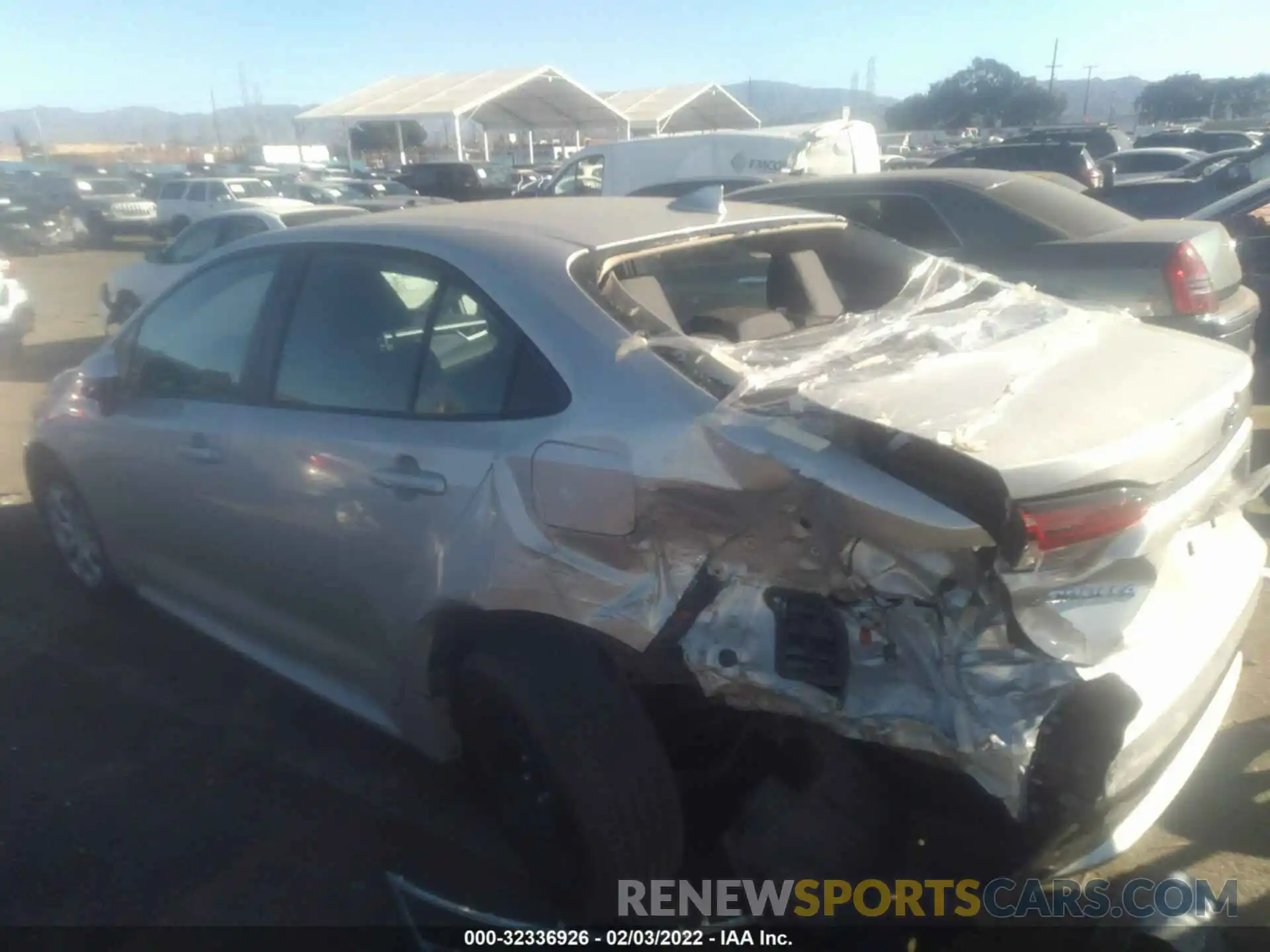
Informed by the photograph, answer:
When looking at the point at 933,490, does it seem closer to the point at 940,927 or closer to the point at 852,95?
the point at 940,927

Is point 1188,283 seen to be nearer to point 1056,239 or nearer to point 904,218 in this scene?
point 1056,239

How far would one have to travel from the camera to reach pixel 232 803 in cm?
339

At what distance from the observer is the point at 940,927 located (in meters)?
2.50

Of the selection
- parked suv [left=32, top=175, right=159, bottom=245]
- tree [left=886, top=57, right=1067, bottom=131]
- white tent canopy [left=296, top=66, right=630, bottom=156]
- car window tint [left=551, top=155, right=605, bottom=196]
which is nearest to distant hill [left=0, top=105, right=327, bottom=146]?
tree [left=886, top=57, right=1067, bottom=131]

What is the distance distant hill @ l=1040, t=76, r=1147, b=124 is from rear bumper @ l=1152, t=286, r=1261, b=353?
254 feet

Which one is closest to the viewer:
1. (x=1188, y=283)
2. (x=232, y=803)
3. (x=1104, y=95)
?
(x=232, y=803)

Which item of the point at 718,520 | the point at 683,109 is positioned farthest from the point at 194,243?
the point at 683,109

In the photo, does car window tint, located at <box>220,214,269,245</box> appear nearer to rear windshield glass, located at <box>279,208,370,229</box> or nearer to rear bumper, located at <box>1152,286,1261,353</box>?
rear windshield glass, located at <box>279,208,370,229</box>

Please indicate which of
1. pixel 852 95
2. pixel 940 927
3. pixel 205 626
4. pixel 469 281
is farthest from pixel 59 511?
pixel 852 95

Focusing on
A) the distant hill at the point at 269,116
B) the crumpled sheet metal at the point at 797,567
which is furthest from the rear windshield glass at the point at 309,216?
the distant hill at the point at 269,116

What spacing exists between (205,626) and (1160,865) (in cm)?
319

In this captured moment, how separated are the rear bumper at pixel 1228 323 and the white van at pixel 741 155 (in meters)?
6.17

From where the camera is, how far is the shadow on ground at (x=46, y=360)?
33.0 feet

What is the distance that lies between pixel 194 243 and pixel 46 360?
2006 millimetres
